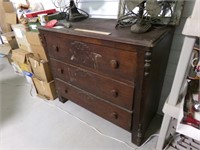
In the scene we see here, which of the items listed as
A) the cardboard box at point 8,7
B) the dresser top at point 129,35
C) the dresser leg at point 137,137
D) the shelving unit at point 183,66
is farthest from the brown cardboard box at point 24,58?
the shelving unit at point 183,66

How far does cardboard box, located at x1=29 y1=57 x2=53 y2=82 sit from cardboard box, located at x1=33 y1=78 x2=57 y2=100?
0.18 ft

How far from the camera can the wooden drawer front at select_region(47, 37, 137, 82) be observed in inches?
35.9

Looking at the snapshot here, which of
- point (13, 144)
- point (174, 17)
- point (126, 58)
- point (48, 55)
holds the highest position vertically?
point (174, 17)

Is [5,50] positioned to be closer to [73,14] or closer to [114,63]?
[73,14]

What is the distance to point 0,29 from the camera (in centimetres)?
277

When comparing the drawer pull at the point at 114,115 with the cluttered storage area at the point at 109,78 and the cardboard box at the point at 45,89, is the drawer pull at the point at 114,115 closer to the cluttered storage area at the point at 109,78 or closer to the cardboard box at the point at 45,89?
the cluttered storage area at the point at 109,78

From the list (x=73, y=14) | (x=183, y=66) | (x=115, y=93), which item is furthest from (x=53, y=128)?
(x=183, y=66)

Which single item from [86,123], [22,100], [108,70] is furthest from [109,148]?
[22,100]

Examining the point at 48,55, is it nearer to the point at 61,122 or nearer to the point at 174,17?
the point at 61,122

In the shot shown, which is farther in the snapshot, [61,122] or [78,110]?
[78,110]

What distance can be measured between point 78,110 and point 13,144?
65 cm

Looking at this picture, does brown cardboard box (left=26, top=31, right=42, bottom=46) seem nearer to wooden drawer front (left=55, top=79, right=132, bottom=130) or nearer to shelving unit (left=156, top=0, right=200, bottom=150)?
wooden drawer front (left=55, top=79, right=132, bottom=130)

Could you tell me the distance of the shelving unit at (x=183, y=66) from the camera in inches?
23.2

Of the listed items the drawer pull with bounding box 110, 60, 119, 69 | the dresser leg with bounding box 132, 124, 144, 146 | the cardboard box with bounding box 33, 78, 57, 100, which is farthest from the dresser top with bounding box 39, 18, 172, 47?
the cardboard box with bounding box 33, 78, 57, 100
